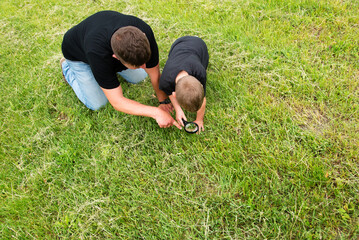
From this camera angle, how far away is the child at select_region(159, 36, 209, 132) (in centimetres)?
240

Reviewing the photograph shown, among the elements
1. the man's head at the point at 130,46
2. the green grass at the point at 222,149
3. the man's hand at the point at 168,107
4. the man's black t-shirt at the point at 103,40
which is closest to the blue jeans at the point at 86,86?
the green grass at the point at 222,149

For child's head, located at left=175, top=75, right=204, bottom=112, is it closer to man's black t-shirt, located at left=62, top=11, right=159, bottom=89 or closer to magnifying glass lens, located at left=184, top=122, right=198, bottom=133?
magnifying glass lens, located at left=184, top=122, right=198, bottom=133

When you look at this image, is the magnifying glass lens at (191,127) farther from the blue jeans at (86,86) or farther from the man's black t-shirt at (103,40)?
the blue jeans at (86,86)

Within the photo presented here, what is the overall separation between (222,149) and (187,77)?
0.92 metres

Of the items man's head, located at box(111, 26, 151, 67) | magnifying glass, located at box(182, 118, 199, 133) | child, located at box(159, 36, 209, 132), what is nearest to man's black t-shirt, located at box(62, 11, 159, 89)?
man's head, located at box(111, 26, 151, 67)

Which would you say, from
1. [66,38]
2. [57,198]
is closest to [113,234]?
[57,198]

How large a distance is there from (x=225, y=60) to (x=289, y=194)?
2.18m

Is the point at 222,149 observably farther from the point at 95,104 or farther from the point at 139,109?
the point at 95,104

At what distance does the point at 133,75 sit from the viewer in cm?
363

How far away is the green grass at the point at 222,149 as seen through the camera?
2.28 m

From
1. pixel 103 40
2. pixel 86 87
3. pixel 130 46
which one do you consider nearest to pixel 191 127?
pixel 130 46

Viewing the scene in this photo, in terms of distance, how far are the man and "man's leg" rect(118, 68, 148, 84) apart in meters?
0.46

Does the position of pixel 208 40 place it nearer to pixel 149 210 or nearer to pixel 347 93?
pixel 347 93

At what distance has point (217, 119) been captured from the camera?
2.98m
